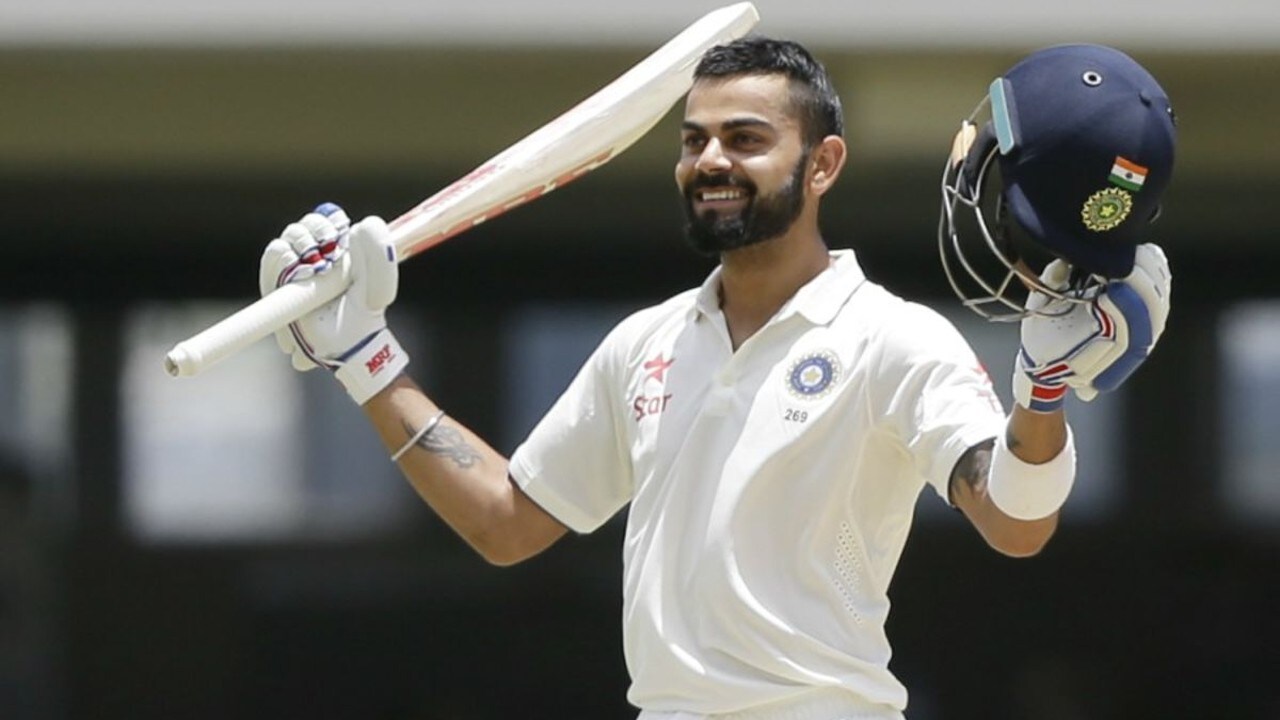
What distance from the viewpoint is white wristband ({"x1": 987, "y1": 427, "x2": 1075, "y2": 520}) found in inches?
101

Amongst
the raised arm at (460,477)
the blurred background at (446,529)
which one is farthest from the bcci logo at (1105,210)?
the blurred background at (446,529)

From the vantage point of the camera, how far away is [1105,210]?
2.41 meters

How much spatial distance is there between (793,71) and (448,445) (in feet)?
2.10

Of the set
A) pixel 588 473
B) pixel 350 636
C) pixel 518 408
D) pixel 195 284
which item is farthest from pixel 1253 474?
pixel 588 473

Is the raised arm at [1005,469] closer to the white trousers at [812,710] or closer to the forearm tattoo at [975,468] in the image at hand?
the forearm tattoo at [975,468]

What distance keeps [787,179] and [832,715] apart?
628 millimetres

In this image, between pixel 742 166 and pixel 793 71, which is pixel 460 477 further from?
pixel 793 71

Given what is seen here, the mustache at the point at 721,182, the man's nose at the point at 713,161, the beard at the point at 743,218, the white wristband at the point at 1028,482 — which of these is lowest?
the white wristband at the point at 1028,482

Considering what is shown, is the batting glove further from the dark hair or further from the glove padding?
the glove padding

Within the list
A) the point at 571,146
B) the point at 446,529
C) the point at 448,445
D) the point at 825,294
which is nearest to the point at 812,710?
the point at 825,294

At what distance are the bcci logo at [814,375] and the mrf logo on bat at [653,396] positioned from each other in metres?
0.17

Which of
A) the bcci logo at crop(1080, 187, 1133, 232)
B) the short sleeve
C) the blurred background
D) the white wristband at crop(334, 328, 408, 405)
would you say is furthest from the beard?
the blurred background

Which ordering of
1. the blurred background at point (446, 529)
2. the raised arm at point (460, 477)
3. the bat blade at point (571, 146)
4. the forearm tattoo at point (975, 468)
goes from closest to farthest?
the forearm tattoo at point (975, 468), the raised arm at point (460, 477), the bat blade at point (571, 146), the blurred background at point (446, 529)

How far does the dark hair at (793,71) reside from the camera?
2883 mm
